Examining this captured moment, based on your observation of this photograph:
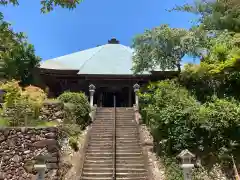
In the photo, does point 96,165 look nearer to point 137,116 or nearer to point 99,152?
point 99,152

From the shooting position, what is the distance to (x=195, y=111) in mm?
13375

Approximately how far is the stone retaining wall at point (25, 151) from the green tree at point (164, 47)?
8.61 m

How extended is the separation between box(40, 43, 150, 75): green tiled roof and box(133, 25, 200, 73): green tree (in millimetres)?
3526

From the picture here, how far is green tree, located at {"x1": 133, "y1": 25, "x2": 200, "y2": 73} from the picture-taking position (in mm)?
18875

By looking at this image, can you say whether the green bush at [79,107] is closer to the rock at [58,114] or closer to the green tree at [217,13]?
the rock at [58,114]

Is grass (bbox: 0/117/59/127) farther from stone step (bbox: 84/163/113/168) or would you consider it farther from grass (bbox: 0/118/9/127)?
stone step (bbox: 84/163/113/168)

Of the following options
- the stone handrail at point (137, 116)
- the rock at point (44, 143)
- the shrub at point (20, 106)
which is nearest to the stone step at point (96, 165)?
the rock at point (44, 143)

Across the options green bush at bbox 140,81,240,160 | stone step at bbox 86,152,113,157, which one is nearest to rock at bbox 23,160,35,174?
stone step at bbox 86,152,113,157

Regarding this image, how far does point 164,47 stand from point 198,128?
24.2ft

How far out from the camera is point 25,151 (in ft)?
40.5

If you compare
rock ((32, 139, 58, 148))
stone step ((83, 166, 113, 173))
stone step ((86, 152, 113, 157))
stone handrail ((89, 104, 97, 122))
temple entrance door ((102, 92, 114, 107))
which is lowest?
stone step ((83, 166, 113, 173))

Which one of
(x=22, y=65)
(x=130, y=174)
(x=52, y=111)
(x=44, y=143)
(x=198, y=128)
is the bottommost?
(x=130, y=174)

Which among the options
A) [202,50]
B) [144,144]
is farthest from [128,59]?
[144,144]

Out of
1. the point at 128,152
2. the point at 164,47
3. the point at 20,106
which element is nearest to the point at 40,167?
the point at 20,106
